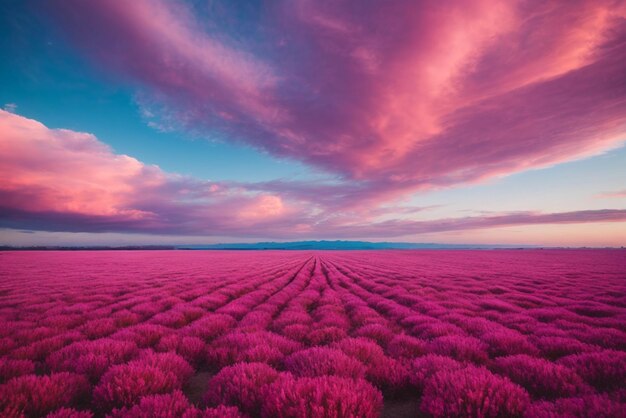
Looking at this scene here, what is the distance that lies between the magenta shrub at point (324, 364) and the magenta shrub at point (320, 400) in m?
0.68

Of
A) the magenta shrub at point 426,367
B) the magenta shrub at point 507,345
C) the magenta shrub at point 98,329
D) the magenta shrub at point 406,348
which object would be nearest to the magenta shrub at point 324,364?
the magenta shrub at point 426,367

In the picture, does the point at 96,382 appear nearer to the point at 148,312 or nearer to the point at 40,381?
the point at 40,381

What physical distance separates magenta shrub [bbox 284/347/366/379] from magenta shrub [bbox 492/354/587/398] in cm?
239

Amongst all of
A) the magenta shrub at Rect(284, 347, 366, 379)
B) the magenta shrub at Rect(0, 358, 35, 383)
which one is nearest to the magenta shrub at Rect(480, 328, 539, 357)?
the magenta shrub at Rect(284, 347, 366, 379)

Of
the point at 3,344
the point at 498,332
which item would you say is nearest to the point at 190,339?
the point at 3,344

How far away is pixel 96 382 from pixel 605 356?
8434mm

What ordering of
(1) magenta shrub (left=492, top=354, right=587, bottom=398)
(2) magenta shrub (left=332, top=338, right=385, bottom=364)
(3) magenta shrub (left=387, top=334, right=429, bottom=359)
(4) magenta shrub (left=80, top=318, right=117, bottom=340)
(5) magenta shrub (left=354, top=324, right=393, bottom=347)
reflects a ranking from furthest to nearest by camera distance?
(4) magenta shrub (left=80, top=318, right=117, bottom=340), (5) magenta shrub (left=354, top=324, right=393, bottom=347), (3) magenta shrub (left=387, top=334, right=429, bottom=359), (2) magenta shrub (left=332, top=338, right=385, bottom=364), (1) magenta shrub (left=492, top=354, right=587, bottom=398)

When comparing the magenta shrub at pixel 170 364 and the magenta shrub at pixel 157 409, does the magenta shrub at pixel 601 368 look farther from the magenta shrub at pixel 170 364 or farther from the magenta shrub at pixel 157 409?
the magenta shrub at pixel 170 364

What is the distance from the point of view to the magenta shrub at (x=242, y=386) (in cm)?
353

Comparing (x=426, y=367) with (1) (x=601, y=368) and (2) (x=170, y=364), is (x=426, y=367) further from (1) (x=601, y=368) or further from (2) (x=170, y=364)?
(2) (x=170, y=364)

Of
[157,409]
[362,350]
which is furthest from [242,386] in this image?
[362,350]

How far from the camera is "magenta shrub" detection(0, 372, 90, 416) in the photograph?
3.33 m

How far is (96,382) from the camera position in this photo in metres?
4.36

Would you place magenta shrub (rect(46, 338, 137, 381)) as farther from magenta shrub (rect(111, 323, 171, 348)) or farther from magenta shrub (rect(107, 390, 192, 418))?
magenta shrub (rect(107, 390, 192, 418))
